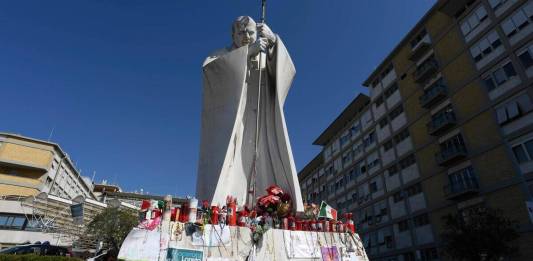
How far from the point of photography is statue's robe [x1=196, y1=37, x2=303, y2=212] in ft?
48.0

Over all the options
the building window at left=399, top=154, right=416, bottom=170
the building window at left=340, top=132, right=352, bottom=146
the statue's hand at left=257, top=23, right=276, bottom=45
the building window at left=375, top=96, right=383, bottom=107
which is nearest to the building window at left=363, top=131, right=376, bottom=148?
the building window at left=375, top=96, right=383, bottom=107

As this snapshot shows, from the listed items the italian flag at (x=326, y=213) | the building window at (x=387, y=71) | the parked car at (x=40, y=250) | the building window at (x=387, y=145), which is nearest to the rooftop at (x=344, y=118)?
the building window at (x=387, y=71)

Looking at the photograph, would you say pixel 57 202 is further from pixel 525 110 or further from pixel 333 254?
pixel 525 110

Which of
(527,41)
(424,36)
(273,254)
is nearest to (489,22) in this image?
(527,41)

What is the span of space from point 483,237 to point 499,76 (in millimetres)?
13130

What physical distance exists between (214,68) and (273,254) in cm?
932

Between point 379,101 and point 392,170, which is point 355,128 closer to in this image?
point 379,101

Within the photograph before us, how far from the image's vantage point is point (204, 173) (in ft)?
50.3

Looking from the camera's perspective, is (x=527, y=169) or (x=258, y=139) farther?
(x=527, y=169)

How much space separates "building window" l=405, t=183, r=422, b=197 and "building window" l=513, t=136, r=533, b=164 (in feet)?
34.4

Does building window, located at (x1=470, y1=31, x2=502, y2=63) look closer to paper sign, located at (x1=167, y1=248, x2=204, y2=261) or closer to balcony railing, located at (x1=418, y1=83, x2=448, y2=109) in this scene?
balcony railing, located at (x1=418, y1=83, x2=448, y2=109)

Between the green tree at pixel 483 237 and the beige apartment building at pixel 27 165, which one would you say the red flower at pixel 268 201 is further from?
the beige apartment building at pixel 27 165

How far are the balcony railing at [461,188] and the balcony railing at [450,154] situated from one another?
190cm

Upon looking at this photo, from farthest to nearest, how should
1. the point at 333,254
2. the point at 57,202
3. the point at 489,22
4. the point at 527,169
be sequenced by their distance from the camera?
the point at 489,22
the point at 57,202
the point at 527,169
the point at 333,254
